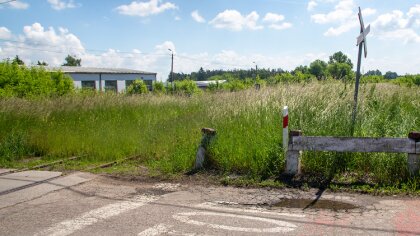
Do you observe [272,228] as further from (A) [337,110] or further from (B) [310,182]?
(A) [337,110]

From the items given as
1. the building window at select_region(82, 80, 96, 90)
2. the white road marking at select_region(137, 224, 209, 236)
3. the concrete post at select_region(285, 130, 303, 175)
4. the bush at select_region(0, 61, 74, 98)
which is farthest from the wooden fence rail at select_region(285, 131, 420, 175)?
the building window at select_region(82, 80, 96, 90)

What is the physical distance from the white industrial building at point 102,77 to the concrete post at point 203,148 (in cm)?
5734

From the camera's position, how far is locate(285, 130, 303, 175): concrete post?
22.6ft

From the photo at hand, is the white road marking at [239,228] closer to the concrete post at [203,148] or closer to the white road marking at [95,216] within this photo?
the white road marking at [95,216]

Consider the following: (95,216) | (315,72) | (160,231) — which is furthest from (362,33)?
(315,72)

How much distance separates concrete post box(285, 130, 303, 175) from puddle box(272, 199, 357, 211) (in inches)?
44.0

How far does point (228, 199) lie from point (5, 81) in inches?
1058

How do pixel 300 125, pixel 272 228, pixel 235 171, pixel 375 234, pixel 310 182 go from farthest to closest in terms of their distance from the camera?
1. pixel 300 125
2. pixel 235 171
3. pixel 310 182
4. pixel 272 228
5. pixel 375 234

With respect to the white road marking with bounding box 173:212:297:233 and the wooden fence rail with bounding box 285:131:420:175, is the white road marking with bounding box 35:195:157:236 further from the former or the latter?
the wooden fence rail with bounding box 285:131:420:175

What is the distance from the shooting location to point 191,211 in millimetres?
5445

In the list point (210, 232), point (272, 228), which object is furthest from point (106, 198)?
point (272, 228)

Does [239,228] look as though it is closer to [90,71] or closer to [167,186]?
[167,186]

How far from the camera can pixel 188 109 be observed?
16594 millimetres

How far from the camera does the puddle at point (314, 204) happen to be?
5480 mm
